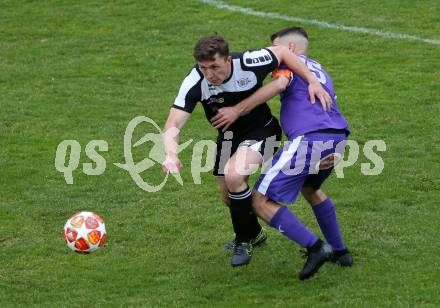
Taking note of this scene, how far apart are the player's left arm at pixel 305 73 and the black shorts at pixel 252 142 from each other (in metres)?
0.72

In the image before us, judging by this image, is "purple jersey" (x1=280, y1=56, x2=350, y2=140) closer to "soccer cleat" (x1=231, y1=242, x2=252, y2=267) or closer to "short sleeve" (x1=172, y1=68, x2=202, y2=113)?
"short sleeve" (x1=172, y1=68, x2=202, y2=113)

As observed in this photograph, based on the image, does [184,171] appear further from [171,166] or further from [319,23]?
[319,23]

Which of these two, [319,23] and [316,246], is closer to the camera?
[316,246]

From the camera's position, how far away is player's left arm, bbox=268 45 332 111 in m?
8.19

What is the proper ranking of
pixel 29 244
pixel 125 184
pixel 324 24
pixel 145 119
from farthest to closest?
pixel 324 24, pixel 145 119, pixel 125 184, pixel 29 244

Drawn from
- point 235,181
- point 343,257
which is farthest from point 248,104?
point 343,257

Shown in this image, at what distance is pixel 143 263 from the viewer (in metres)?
8.83

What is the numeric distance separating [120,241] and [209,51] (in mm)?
2588

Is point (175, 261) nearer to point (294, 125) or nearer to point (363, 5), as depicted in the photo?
point (294, 125)

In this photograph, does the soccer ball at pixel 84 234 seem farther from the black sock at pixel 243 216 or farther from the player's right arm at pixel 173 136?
the black sock at pixel 243 216

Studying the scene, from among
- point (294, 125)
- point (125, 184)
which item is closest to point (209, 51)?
point (294, 125)

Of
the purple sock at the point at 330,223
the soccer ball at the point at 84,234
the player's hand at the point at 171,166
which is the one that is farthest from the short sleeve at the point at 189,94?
the purple sock at the point at 330,223

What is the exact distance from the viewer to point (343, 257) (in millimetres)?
8539

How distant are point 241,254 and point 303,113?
4.91 ft
